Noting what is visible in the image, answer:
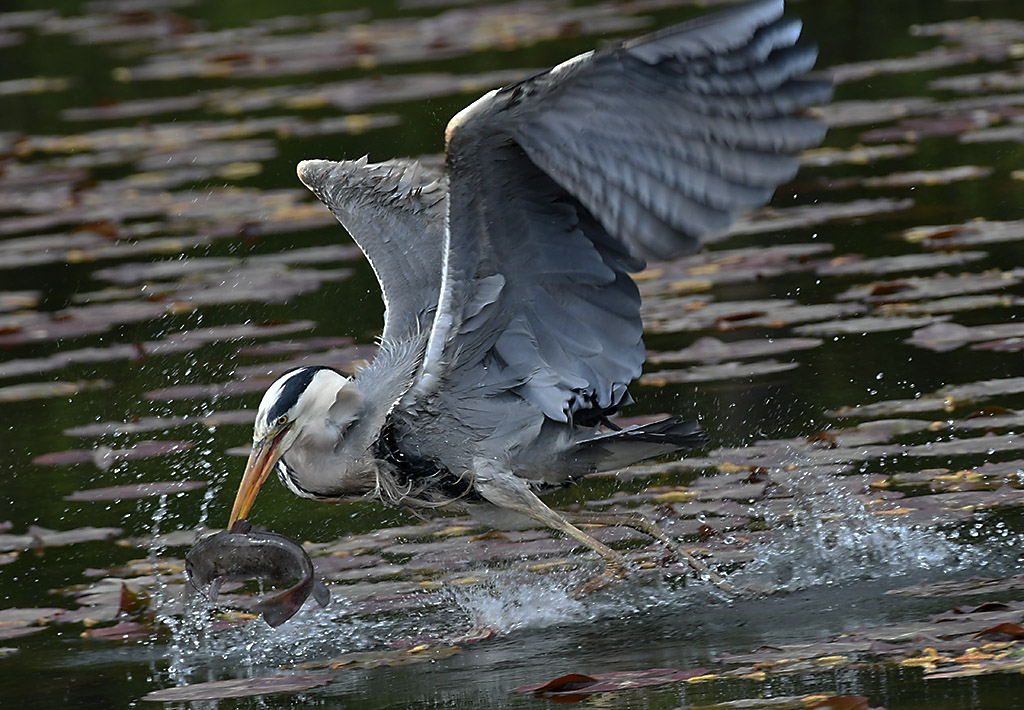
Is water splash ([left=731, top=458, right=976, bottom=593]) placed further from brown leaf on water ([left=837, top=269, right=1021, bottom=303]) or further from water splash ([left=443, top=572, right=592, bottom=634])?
brown leaf on water ([left=837, top=269, right=1021, bottom=303])

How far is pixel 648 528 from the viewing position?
5.70 meters

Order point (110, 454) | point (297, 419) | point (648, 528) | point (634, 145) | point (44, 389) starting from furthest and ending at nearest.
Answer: point (44, 389), point (110, 454), point (648, 528), point (297, 419), point (634, 145)

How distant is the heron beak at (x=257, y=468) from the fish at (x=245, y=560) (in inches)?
8.5

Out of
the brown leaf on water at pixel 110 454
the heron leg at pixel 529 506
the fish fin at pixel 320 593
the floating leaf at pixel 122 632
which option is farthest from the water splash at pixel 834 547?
the brown leaf on water at pixel 110 454

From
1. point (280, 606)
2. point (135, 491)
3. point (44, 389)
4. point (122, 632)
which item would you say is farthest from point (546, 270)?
point (44, 389)

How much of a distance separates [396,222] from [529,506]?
1359 millimetres

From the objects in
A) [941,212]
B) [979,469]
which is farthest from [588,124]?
[941,212]

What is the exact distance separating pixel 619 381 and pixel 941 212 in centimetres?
343

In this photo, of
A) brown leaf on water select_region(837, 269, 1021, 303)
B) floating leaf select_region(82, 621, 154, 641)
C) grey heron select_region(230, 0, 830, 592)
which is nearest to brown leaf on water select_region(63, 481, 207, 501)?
grey heron select_region(230, 0, 830, 592)

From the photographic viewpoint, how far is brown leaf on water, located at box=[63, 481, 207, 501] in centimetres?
663

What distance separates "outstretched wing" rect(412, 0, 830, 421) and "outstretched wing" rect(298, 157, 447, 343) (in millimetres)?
687

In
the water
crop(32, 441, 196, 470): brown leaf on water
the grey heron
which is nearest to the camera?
the grey heron

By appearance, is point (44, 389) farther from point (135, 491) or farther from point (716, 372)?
point (716, 372)

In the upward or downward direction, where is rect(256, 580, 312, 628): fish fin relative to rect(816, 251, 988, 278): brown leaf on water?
upward
